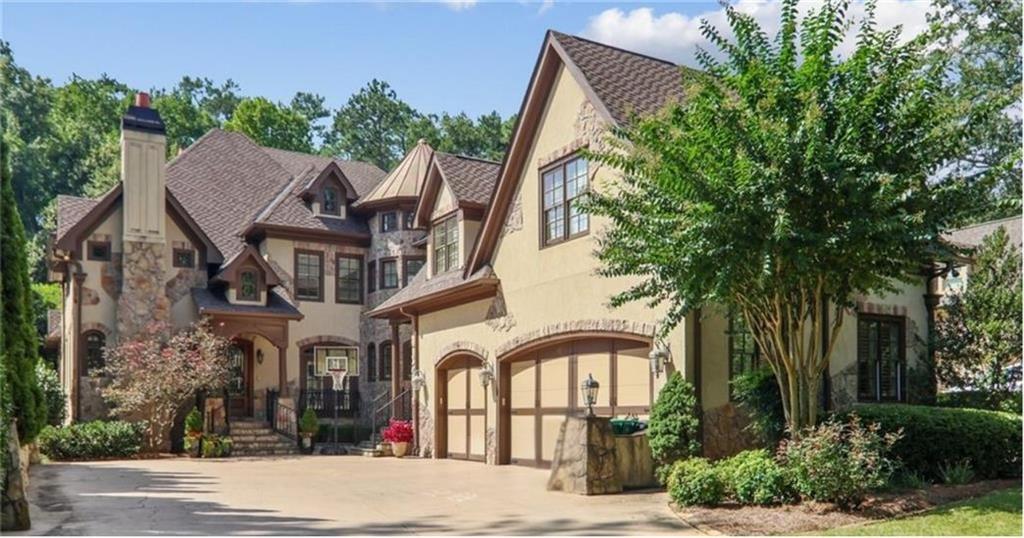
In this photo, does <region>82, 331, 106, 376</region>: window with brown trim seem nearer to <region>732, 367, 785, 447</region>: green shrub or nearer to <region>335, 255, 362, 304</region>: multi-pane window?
<region>335, 255, 362, 304</region>: multi-pane window

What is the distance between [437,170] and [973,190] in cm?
1270

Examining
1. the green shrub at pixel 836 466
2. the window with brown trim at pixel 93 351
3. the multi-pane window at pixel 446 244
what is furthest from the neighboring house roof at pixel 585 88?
the window with brown trim at pixel 93 351

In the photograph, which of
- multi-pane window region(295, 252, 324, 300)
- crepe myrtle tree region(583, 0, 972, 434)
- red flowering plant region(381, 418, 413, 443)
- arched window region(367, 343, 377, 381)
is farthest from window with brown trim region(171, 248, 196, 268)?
crepe myrtle tree region(583, 0, 972, 434)

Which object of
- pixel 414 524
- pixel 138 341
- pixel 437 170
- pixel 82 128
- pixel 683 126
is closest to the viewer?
pixel 414 524

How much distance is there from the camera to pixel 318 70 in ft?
55.9

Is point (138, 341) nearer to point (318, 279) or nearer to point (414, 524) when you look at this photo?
point (318, 279)

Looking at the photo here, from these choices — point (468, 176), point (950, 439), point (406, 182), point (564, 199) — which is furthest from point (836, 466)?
point (406, 182)

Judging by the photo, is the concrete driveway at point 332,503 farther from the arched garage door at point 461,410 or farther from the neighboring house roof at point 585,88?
the neighboring house roof at point 585,88

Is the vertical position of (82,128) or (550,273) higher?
(82,128)

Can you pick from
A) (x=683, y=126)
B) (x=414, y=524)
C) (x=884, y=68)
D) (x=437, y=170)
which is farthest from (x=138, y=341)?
(x=884, y=68)

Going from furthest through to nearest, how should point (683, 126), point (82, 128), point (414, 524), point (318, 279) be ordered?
1. point (82, 128)
2. point (318, 279)
3. point (683, 126)
4. point (414, 524)

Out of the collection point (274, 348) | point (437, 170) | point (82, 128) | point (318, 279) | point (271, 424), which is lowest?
point (271, 424)

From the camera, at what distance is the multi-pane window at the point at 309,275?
27844 mm

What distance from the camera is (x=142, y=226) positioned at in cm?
2478
